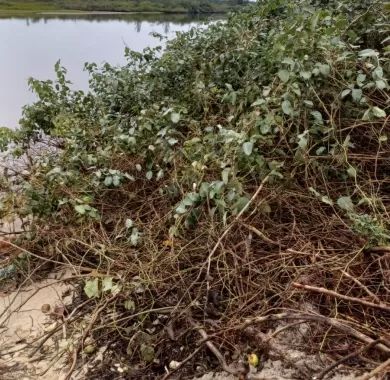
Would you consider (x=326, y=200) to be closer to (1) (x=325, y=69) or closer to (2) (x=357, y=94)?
(2) (x=357, y=94)

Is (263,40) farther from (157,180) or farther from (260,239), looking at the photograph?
(260,239)

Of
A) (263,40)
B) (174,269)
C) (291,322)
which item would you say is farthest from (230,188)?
(263,40)

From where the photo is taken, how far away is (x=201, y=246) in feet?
8.41

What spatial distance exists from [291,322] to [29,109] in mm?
3232

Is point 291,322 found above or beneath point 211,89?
beneath

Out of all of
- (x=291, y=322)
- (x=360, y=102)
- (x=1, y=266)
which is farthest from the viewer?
(x=1, y=266)

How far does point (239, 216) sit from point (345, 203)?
0.50 m

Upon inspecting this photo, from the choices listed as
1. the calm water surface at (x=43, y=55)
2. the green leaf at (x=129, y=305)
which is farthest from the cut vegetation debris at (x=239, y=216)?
the calm water surface at (x=43, y=55)

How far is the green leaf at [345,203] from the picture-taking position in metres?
2.38

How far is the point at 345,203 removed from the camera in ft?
7.85

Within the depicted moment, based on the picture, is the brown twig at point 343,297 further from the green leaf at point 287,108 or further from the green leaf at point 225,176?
the green leaf at point 287,108

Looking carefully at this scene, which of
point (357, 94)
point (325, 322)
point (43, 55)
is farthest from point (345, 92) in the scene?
point (43, 55)

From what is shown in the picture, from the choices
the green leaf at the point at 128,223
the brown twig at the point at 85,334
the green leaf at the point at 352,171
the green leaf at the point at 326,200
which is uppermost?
the green leaf at the point at 352,171

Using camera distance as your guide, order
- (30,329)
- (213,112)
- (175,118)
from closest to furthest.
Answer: (30,329) → (175,118) → (213,112)
